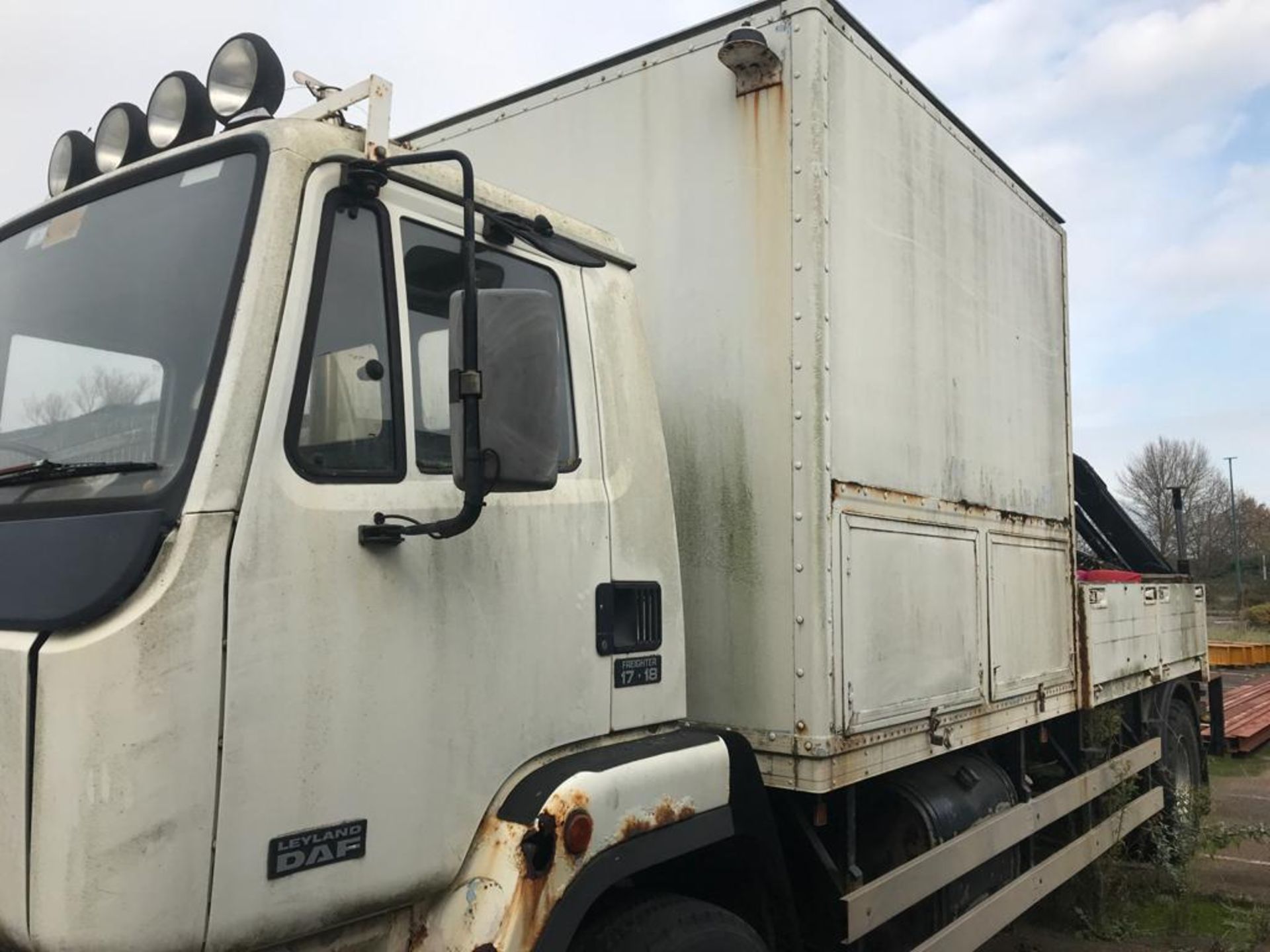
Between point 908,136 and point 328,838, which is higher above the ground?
point 908,136

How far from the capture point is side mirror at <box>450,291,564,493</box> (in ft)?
6.79

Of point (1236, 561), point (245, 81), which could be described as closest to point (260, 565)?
point (245, 81)

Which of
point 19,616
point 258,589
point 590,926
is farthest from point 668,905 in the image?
point 19,616

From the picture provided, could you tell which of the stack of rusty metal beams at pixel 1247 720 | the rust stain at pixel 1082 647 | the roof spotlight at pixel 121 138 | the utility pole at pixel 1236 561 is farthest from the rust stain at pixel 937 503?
the utility pole at pixel 1236 561

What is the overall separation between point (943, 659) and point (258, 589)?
2654mm

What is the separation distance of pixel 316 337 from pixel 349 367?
10 centimetres

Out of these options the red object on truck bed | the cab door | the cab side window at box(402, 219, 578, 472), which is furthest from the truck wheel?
the cab side window at box(402, 219, 578, 472)

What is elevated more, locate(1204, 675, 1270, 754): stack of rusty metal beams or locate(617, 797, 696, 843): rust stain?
locate(617, 797, 696, 843): rust stain

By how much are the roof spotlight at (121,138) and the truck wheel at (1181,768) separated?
641 centimetres

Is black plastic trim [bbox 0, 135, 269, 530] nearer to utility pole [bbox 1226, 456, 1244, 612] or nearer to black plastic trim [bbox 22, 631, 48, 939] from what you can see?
black plastic trim [bbox 22, 631, 48, 939]

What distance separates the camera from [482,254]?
8.59ft

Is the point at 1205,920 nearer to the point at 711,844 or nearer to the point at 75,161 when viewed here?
the point at 711,844

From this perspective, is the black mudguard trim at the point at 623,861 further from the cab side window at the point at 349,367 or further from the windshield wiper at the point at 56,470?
the windshield wiper at the point at 56,470

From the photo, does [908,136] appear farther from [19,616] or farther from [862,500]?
[19,616]
